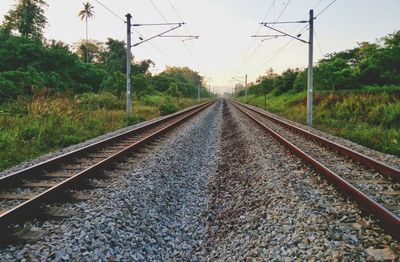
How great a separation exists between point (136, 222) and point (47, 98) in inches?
466

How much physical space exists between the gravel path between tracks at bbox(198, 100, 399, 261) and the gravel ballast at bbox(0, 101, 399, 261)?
0.01 meters

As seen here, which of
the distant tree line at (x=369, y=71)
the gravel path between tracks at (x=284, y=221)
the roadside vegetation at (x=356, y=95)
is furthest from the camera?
the distant tree line at (x=369, y=71)

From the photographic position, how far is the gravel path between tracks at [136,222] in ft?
13.5

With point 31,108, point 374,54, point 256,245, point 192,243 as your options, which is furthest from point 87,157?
point 374,54

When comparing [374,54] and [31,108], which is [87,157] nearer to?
[31,108]

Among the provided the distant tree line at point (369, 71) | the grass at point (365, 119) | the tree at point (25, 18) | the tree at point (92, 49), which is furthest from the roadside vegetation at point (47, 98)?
the tree at point (92, 49)

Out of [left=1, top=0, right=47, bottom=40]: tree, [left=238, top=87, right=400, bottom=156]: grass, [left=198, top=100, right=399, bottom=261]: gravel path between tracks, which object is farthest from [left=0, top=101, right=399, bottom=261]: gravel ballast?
[left=1, top=0, right=47, bottom=40]: tree

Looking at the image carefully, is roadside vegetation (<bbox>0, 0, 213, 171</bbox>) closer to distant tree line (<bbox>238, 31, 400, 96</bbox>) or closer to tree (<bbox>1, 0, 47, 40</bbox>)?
tree (<bbox>1, 0, 47, 40</bbox>)

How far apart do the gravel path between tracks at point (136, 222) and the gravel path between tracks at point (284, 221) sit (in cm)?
41

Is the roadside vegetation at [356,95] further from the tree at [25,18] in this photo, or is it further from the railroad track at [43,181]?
the tree at [25,18]

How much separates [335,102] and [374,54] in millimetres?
16452

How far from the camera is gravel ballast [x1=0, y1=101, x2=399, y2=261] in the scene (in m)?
4.07

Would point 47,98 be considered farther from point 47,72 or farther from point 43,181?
point 47,72

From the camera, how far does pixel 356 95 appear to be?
21500mm
